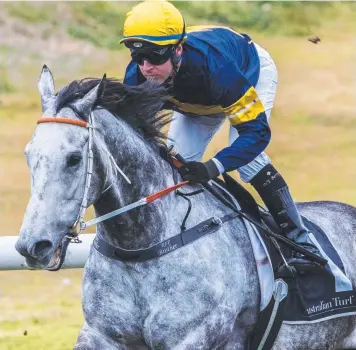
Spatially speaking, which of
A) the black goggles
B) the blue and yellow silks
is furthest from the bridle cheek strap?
the blue and yellow silks

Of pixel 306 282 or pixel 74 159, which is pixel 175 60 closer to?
pixel 74 159

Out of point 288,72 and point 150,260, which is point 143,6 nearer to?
point 150,260

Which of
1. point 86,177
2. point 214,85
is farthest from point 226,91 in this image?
point 86,177

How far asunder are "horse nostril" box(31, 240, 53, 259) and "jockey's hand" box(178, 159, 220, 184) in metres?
0.87

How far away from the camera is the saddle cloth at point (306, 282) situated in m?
5.39

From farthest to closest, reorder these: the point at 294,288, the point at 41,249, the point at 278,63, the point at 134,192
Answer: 1. the point at 278,63
2. the point at 294,288
3. the point at 134,192
4. the point at 41,249

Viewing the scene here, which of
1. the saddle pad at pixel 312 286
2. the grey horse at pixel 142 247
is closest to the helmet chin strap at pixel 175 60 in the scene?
the grey horse at pixel 142 247

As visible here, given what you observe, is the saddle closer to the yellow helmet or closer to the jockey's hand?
the jockey's hand

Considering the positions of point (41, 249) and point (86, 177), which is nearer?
point (41, 249)

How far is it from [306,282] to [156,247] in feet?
3.22

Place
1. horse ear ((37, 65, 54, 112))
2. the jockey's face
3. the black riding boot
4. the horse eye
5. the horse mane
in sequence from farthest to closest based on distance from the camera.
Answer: the black riding boot
the jockey's face
the horse mane
horse ear ((37, 65, 54, 112))
the horse eye

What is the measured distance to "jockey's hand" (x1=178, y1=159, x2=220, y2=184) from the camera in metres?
5.09

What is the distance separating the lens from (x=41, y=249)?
174 inches

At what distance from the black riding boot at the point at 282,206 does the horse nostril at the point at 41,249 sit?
1.40 metres
